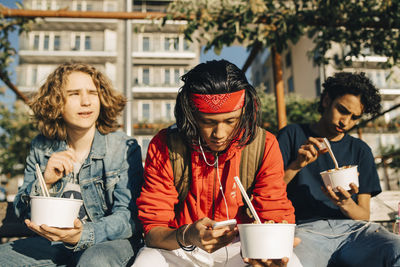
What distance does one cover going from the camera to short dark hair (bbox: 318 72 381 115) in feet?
8.16

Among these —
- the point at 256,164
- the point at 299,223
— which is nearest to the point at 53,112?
the point at 256,164

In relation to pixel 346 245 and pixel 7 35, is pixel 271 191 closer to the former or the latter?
pixel 346 245

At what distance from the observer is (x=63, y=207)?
153 cm

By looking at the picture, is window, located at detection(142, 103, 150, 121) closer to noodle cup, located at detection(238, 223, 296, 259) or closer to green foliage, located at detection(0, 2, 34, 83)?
green foliage, located at detection(0, 2, 34, 83)

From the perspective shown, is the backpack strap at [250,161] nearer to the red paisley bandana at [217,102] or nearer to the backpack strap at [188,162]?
the backpack strap at [188,162]

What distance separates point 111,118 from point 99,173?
1.35ft

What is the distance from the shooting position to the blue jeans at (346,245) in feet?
5.80

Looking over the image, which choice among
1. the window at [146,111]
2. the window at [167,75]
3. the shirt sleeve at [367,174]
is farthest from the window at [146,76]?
the shirt sleeve at [367,174]

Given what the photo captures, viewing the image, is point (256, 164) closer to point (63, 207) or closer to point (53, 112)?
point (63, 207)

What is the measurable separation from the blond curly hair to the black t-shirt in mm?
1196

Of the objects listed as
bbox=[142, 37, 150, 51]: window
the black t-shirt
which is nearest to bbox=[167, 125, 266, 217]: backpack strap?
the black t-shirt

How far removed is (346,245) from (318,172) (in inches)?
20.5

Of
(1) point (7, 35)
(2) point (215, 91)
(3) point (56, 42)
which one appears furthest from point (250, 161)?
(3) point (56, 42)

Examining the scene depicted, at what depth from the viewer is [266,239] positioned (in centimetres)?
128
